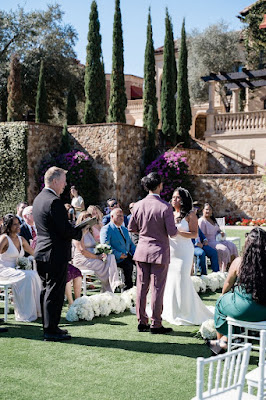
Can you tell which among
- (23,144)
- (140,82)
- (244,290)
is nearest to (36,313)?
(244,290)

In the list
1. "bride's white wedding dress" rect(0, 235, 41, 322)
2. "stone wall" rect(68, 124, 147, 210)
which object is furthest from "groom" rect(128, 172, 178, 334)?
"stone wall" rect(68, 124, 147, 210)

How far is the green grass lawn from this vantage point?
4.62 meters

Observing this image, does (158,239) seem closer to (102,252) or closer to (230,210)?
(102,252)

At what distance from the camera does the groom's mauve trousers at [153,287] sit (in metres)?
6.48

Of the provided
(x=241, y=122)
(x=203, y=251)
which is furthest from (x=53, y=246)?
(x=241, y=122)

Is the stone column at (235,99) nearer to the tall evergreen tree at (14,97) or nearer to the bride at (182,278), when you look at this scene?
the tall evergreen tree at (14,97)

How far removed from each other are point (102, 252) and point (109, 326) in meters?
1.93

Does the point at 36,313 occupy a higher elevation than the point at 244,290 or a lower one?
lower

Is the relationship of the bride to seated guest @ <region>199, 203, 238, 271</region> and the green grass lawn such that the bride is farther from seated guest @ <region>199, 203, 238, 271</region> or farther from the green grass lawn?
seated guest @ <region>199, 203, 238, 271</region>

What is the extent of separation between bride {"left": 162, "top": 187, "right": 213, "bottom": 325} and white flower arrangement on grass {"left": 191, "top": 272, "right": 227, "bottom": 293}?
6.37 ft

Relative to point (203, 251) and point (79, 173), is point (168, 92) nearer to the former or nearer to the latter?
point (79, 173)

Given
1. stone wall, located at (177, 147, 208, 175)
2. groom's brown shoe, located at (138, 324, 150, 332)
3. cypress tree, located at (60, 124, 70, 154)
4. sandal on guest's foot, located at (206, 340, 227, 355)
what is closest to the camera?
sandal on guest's foot, located at (206, 340, 227, 355)

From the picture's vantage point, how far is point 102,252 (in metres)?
8.76

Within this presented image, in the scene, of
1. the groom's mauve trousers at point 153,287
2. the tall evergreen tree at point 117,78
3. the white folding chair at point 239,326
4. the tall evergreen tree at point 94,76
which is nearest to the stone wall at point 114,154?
the tall evergreen tree at point 94,76
